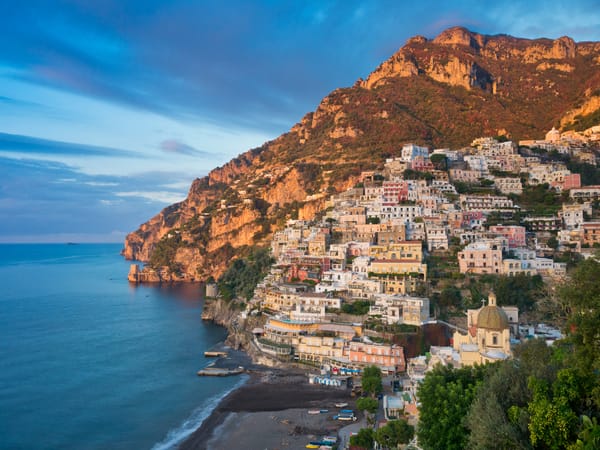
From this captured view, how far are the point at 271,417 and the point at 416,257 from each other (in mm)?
25128

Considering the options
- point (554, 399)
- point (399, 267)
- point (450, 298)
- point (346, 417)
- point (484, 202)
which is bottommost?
point (346, 417)

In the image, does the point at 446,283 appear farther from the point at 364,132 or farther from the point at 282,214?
the point at 364,132

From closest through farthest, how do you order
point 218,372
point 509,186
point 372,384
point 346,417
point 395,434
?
point 395,434 < point 346,417 < point 372,384 < point 218,372 < point 509,186

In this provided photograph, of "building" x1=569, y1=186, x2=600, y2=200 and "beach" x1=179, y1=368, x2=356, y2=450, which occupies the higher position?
"building" x1=569, y1=186, x2=600, y2=200

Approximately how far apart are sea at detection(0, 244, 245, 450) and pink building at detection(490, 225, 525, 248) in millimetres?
31412

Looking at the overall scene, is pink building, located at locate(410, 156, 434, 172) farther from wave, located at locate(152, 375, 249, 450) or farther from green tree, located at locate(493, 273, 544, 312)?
wave, located at locate(152, 375, 249, 450)

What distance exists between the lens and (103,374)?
46.0 metres

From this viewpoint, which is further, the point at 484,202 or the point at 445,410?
the point at 484,202

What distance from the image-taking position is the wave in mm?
31766

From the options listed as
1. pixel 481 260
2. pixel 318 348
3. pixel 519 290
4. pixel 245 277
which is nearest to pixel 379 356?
pixel 318 348

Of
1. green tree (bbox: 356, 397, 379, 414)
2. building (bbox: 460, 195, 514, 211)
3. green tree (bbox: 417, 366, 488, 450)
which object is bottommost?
green tree (bbox: 356, 397, 379, 414)

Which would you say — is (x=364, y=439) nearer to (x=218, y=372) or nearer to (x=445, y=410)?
(x=445, y=410)

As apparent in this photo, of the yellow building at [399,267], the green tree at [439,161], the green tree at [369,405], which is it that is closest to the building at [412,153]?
the green tree at [439,161]

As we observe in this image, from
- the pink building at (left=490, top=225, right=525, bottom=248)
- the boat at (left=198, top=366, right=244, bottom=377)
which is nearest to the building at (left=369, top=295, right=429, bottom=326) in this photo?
the boat at (left=198, top=366, right=244, bottom=377)
